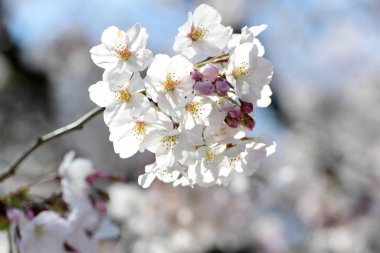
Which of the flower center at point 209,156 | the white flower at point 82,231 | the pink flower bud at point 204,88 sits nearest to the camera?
the pink flower bud at point 204,88

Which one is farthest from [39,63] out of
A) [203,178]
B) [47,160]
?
[203,178]

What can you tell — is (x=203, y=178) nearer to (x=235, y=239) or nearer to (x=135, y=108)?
(x=135, y=108)

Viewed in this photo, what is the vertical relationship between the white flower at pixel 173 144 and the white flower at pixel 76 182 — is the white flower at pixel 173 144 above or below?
above

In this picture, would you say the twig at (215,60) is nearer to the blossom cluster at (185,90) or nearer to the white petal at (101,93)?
the blossom cluster at (185,90)

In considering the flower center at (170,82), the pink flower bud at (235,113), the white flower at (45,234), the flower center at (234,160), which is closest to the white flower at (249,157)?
the flower center at (234,160)

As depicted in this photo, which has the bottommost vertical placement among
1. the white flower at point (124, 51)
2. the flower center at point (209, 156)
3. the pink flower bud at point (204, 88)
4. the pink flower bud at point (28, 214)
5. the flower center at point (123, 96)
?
the pink flower bud at point (28, 214)

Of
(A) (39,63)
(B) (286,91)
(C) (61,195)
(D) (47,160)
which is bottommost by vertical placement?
(B) (286,91)

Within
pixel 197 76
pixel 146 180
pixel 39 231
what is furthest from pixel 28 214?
pixel 197 76

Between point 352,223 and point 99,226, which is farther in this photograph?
point 352,223
